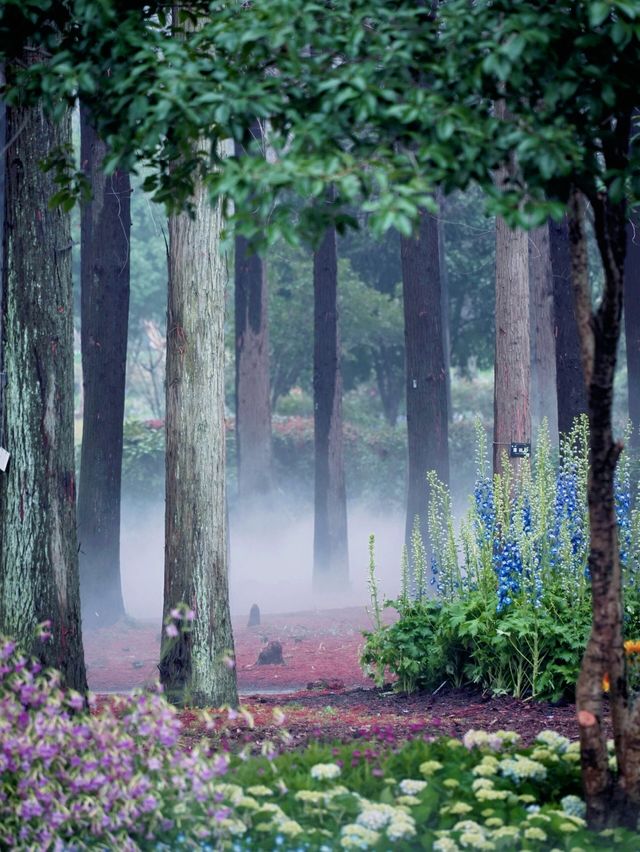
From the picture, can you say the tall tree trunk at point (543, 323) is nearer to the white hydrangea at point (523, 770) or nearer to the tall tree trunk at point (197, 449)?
the tall tree trunk at point (197, 449)

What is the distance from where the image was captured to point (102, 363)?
58.4ft

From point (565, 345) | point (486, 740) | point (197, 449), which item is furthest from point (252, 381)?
point (486, 740)

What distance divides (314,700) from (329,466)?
13672mm

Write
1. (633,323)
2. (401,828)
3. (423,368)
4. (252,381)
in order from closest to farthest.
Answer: (401,828)
(423,368)
(633,323)
(252,381)

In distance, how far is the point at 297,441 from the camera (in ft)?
107

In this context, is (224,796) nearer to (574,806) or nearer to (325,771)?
(325,771)

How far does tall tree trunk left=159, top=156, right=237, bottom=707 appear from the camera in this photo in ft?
30.8

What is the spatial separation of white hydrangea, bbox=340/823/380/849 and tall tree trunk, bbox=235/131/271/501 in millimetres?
20076

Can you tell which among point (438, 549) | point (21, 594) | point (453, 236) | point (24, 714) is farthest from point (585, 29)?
point (453, 236)

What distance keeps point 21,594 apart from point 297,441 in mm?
24939

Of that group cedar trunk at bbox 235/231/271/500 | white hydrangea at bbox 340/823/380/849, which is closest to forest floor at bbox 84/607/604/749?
white hydrangea at bbox 340/823/380/849

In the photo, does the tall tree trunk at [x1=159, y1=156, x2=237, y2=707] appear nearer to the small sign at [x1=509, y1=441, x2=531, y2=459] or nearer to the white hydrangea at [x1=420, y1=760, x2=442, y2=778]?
the small sign at [x1=509, y1=441, x2=531, y2=459]

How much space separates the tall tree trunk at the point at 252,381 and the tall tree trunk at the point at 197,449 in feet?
50.0

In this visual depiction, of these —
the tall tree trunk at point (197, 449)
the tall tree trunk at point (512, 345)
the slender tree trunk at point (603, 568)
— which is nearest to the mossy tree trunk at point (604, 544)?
the slender tree trunk at point (603, 568)
